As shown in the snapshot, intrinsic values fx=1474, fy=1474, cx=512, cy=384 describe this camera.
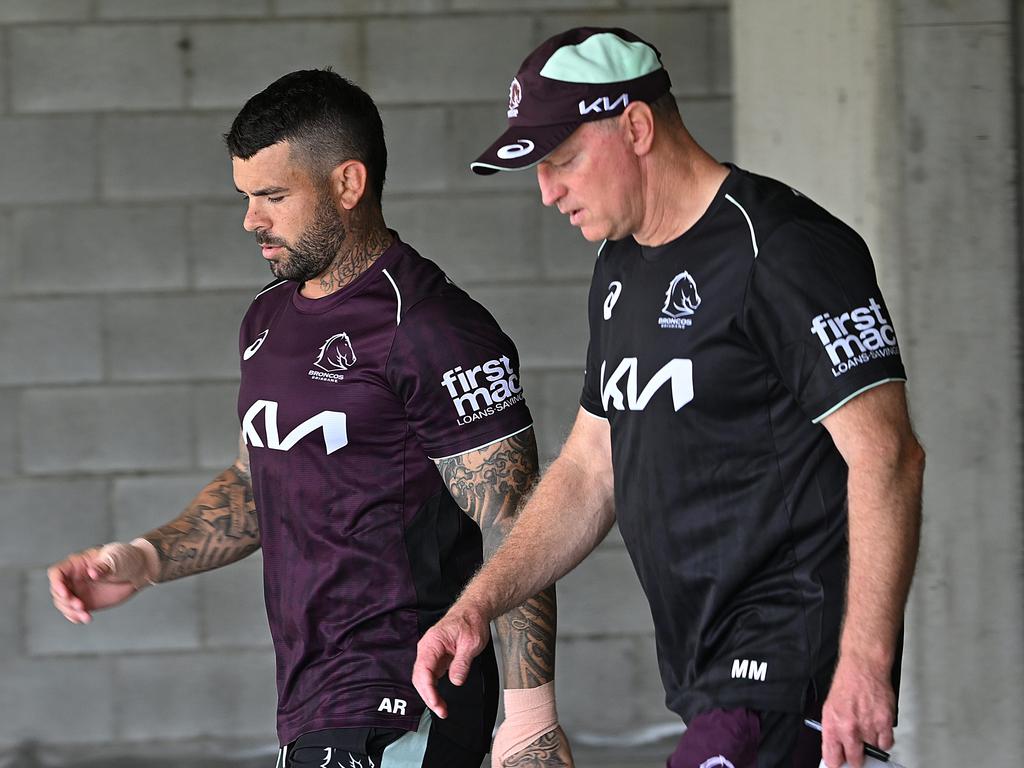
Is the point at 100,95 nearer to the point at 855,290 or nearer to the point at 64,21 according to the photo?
the point at 64,21

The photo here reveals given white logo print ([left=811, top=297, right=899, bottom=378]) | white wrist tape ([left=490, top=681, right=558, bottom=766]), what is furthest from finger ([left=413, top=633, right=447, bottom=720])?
white logo print ([left=811, top=297, right=899, bottom=378])

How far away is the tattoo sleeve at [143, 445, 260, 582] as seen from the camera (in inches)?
108

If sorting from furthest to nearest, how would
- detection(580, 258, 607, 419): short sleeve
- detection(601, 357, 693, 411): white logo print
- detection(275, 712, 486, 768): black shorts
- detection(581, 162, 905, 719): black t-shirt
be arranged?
detection(275, 712, 486, 768): black shorts < detection(580, 258, 607, 419): short sleeve < detection(601, 357, 693, 411): white logo print < detection(581, 162, 905, 719): black t-shirt

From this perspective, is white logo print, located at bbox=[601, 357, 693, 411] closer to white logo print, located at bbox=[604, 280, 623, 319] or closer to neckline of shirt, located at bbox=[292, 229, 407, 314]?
white logo print, located at bbox=[604, 280, 623, 319]

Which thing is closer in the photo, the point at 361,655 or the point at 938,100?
the point at 361,655

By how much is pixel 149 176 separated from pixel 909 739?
2793 mm

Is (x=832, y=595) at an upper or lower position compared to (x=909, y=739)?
upper

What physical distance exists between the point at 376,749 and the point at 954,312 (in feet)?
5.33

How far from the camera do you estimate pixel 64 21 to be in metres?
4.55

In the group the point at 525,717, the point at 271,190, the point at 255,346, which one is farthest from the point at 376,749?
the point at 271,190

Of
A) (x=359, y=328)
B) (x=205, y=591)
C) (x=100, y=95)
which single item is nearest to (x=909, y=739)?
(x=359, y=328)

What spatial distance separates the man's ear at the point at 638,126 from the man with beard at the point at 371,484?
0.52 meters

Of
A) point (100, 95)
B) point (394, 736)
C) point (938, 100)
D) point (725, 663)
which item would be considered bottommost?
point (394, 736)

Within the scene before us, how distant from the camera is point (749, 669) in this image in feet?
6.43
